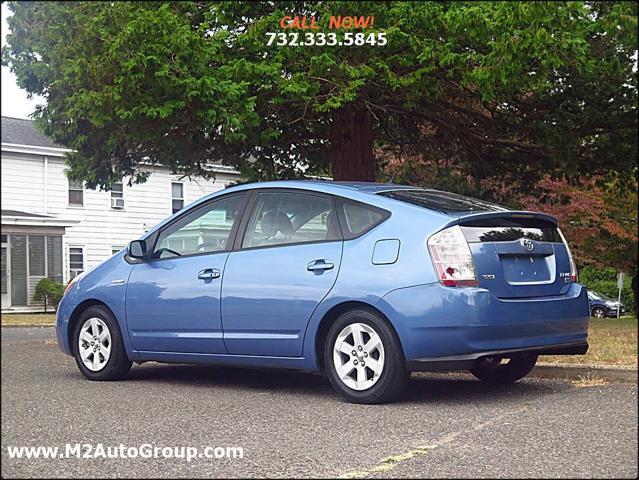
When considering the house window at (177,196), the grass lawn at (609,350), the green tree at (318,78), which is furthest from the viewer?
the green tree at (318,78)

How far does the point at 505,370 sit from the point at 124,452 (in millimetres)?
3636

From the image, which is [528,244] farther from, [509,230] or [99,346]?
[99,346]

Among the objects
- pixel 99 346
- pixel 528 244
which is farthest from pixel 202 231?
pixel 528 244

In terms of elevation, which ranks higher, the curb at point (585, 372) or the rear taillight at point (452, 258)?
the rear taillight at point (452, 258)

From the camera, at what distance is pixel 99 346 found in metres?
7.75

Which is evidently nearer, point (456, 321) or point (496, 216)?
point (456, 321)

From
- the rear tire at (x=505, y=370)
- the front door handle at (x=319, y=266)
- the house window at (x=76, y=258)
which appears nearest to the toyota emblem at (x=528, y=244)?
the rear tire at (x=505, y=370)

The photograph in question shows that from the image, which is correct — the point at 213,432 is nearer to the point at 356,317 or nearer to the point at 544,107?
the point at 356,317

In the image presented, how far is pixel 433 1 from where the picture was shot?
969cm

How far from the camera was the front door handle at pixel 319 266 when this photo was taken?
642cm

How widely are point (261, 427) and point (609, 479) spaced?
7.06 feet

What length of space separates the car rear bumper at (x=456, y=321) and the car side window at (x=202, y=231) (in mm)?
1675

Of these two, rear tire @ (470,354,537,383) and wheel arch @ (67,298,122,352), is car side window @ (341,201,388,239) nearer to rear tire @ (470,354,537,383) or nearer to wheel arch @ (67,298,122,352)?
rear tire @ (470,354,537,383)

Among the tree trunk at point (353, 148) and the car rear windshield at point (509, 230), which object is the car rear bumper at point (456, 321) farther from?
the tree trunk at point (353, 148)
